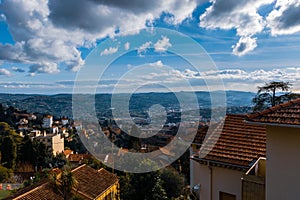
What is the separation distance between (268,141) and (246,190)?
128 centimetres

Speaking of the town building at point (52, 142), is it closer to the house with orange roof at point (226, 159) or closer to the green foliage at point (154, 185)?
the green foliage at point (154, 185)

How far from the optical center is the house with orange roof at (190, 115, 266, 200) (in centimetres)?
548

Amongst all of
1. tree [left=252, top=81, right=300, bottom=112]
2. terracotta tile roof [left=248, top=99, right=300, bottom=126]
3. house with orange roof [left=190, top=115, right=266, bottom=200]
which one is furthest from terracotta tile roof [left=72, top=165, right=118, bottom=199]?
terracotta tile roof [left=248, top=99, right=300, bottom=126]

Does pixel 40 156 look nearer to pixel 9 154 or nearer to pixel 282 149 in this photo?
pixel 9 154

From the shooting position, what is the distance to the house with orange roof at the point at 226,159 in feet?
18.0

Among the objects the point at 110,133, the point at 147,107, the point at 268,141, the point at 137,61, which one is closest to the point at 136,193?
the point at 110,133

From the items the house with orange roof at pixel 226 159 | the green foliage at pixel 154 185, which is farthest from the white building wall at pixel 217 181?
the green foliage at pixel 154 185

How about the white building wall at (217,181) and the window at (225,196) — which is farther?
the window at (225,196)

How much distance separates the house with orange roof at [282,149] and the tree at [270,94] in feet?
31.7

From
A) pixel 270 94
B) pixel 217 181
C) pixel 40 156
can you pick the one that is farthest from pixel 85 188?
pixel 40 156

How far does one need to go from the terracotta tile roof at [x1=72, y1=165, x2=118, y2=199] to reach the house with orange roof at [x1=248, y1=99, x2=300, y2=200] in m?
9.19

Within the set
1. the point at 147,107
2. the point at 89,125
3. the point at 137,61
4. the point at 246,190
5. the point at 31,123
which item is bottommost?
the point at 31,123

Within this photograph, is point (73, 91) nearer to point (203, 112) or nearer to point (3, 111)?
point (203, 112)

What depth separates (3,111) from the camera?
173 feet
